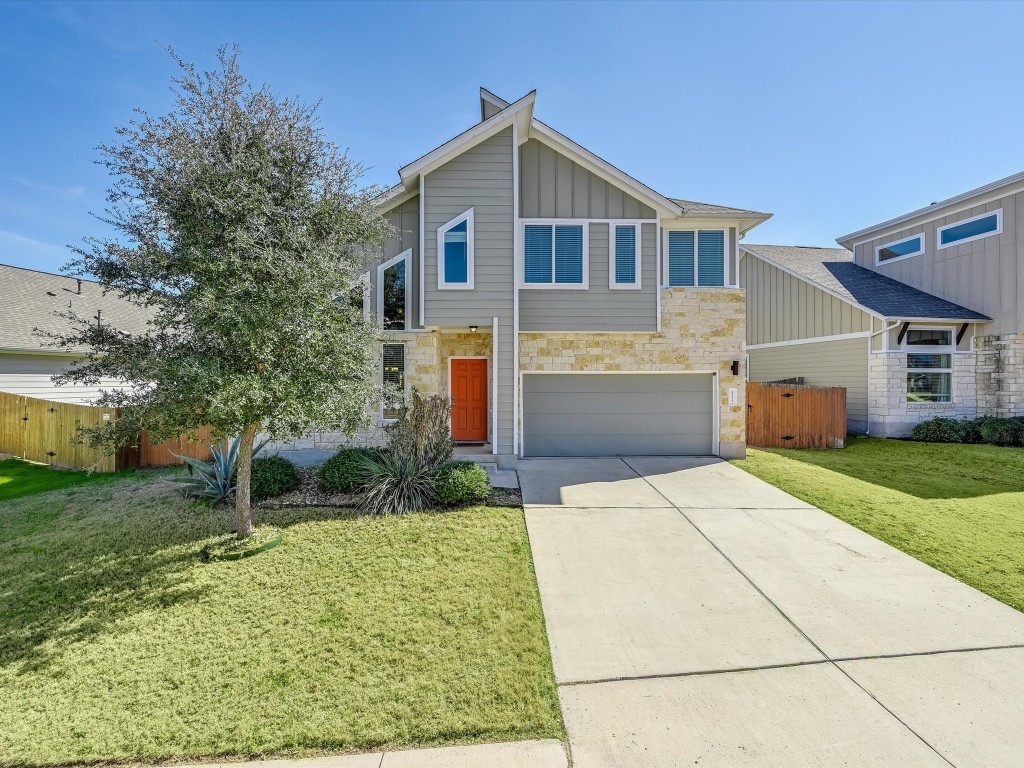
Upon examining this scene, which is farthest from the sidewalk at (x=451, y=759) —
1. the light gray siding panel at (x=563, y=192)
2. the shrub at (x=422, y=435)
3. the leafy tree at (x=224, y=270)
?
the light gray siding panel at (x=563, y=192)

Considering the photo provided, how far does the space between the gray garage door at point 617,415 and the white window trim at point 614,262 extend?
209cm

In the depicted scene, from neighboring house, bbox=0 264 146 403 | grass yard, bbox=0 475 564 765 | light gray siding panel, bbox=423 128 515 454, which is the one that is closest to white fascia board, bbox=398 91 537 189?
light gray siding panel, bbox=423 128 515 454

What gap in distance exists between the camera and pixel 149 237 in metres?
5.11

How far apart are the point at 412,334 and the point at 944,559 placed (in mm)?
9251

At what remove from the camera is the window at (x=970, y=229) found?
13312 millimetres

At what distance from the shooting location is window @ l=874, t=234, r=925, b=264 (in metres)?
15.5

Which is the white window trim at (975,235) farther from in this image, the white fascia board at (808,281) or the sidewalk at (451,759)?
the sidewalk at (451,759)

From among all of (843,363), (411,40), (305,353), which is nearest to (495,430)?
(305,353)

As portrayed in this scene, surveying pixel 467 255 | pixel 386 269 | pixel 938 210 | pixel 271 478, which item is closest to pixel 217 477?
pixel 271 478

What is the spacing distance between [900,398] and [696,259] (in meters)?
8.36

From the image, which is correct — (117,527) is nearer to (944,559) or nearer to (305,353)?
(305,353)

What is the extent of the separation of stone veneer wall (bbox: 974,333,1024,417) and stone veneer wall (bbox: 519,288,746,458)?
30.9 feet

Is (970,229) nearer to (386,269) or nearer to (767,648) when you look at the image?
(767,648)

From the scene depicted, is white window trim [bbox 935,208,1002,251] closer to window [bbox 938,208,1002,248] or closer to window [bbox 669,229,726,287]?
window [bbox 938,208,1002,248]
